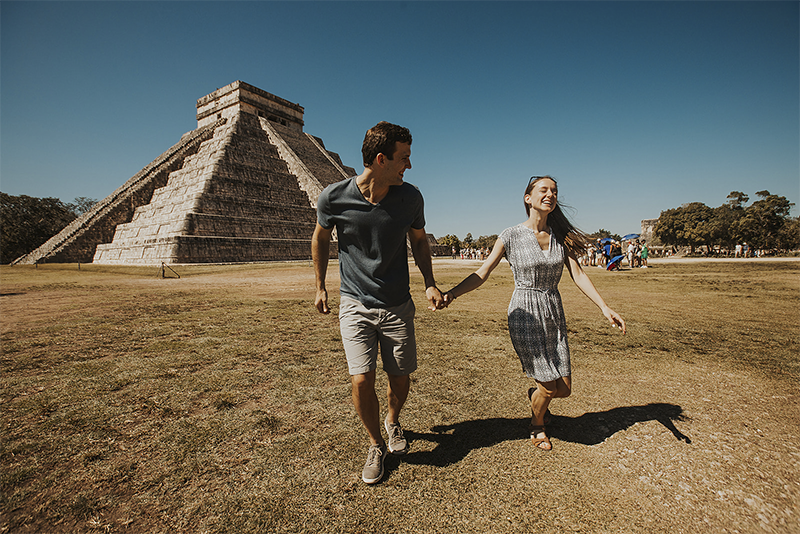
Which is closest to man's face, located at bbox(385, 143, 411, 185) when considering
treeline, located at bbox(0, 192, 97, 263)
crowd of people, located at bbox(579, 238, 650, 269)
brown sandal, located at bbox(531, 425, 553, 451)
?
brown sandal, located at bbox(531, 425, 553, 451)

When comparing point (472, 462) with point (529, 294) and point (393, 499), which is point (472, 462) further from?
point (529, 294)

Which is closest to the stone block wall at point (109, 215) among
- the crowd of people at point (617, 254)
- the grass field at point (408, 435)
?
the grass field at point (408, 435)

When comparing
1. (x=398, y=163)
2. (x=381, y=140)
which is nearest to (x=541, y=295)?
(x=398, y=163)

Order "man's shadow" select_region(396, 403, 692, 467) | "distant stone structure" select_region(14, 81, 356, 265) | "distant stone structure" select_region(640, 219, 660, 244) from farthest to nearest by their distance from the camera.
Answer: "distant stone structure" select_region(640, 219, 660, 244)
"distant stone structure" select_region(14, 81, 356, 265)
"man's shadow" select_region(396, 403, 692, 467)

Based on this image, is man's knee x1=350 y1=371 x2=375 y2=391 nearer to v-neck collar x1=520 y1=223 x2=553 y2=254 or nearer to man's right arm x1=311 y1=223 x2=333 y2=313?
man's right arm x1=311 y1=223 x2=333 y2=313

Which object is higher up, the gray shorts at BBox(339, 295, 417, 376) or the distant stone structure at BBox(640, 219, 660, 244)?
the distant stone structure at BBox(640, 219, 660, 244)

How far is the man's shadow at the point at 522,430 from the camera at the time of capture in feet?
7.73

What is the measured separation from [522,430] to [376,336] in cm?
135

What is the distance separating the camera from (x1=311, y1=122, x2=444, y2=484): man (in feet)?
7.25

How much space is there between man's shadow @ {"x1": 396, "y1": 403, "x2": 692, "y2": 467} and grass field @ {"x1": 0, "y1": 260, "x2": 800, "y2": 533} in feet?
0.05

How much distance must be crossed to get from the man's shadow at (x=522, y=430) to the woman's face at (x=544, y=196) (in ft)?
5.44

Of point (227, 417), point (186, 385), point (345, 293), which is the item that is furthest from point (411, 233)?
point (186, 385)

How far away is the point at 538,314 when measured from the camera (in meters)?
2.45

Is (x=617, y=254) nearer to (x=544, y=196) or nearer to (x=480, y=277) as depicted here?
(x=544, y=196)
